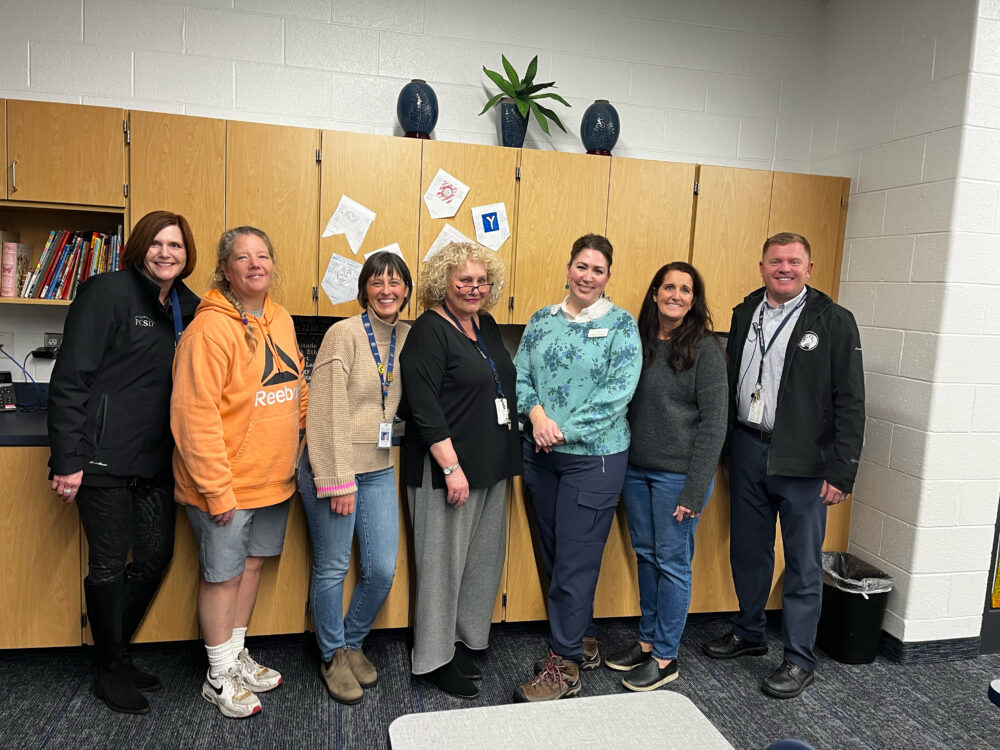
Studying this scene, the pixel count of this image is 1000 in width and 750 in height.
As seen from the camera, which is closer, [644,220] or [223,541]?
[223,541]

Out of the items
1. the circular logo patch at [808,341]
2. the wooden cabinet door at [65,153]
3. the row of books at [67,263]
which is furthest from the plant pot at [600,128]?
the row of books at [67,263]

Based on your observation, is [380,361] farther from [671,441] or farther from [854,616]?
[854,616]

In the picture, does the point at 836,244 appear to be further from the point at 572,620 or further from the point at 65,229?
the point at 65,229

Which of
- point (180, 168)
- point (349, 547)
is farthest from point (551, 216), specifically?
point (349, 547)

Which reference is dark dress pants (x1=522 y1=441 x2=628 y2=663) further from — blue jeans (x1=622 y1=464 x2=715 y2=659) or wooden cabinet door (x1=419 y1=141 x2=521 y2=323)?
wooden cabinet door (x1=419 y1=141 x2=521 y2=323)

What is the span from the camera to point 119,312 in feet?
7.05

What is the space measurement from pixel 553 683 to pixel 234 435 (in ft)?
4.44

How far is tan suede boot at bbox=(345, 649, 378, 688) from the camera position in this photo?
247 cm

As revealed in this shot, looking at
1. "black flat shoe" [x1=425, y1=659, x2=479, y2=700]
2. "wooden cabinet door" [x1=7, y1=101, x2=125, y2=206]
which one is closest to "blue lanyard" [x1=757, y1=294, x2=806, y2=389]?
"black flat shoe" [x1=425, y1=659, x2=479, y2=700]

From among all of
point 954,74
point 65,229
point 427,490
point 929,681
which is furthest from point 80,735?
point 954,74

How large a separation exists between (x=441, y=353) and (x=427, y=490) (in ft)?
1.50

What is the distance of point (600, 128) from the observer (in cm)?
314

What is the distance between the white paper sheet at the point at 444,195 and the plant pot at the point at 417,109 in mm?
237

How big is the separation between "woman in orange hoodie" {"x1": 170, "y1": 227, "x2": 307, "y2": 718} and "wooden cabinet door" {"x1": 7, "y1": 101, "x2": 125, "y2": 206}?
35.1 inches
